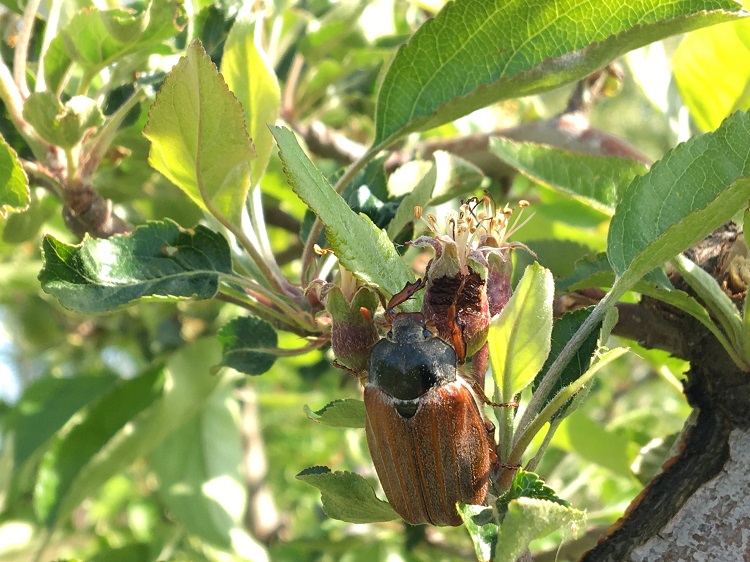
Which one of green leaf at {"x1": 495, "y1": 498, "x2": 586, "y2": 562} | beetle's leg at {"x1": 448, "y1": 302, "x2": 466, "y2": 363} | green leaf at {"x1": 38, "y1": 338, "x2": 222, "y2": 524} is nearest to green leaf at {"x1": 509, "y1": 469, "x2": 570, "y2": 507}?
green leaf at {"x1": 495, "y1": 498, "x2": 586, "y2": 562}

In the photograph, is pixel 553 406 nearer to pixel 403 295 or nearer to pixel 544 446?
pixel 544 446

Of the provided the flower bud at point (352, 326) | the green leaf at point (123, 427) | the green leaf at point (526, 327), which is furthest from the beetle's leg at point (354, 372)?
the green leaf at point (123, 427)

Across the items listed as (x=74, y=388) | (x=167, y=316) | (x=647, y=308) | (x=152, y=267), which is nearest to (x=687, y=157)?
(x=647, y=308)

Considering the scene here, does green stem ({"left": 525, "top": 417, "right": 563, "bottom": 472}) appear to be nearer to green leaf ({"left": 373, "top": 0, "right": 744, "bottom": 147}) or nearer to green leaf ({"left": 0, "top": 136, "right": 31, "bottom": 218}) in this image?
green leaf ({"left": 373, "top": 0, "right": 744, "bottom": 147})

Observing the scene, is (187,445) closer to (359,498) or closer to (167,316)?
(167,316)

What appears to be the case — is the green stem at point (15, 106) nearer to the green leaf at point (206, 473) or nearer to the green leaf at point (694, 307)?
the green leaf at point (694, 307)
